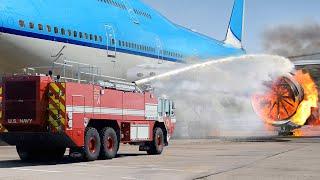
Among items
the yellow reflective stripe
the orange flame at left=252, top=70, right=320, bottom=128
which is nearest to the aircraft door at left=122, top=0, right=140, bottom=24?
the orange flame at left=252, top=70, right=320, bottom=128

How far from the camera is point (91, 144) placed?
16.1m

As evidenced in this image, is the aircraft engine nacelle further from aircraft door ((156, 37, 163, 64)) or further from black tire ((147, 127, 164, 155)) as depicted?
black tire ((147, 127, 164, 155))

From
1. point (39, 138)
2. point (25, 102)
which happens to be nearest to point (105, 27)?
point (25, 102)

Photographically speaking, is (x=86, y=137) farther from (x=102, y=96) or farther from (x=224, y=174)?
(x=224, y=174)

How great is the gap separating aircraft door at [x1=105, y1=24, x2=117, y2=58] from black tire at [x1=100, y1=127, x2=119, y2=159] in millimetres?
7995

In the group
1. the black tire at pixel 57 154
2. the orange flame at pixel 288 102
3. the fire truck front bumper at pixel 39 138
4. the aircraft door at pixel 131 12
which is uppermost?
the aircraft door at pixel 131 12

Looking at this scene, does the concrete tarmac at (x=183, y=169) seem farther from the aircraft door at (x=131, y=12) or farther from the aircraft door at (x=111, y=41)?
the aircraft door at (x=131, y=12)

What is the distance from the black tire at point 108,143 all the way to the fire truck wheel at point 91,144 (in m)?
0.29

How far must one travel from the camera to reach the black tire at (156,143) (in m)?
19.5

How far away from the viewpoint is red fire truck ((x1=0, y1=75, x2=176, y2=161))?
14.9 metres

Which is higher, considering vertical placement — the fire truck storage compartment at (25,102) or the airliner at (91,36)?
the airliner at (91,36)

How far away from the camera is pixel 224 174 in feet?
40.8

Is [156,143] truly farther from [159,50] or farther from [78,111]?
[159,50]

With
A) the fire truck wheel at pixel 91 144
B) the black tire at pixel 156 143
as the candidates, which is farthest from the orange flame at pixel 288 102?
the fire truck wheel at pixel 91 144
